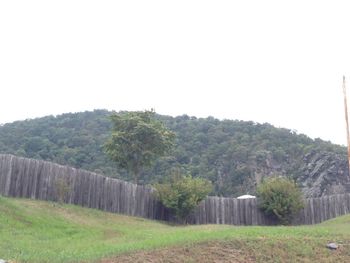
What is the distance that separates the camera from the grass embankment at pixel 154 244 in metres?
14.9

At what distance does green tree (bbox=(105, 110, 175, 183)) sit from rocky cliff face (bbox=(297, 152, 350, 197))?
17457mm

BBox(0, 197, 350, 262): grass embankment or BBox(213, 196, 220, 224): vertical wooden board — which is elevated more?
BBox(213, 196, 220, 224): vertical wooden board

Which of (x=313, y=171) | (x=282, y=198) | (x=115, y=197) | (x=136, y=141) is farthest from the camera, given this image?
(x=313, y=171)

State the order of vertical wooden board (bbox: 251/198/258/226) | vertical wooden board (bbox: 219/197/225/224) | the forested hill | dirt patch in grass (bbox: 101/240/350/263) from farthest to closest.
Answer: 1. the forested hill
2. vertical wooden board (bbox: 251/198/258/226)
3. vertical wooden board (bbox: 219/197/225/224)
4. dirt patch in grass (bbox: 101/240/350/263)

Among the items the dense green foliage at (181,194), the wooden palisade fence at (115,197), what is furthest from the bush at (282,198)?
the dense green foliage at (181,194)

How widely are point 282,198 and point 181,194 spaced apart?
5.69 meters

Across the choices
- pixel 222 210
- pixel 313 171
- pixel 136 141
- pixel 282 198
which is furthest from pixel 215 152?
pixel 282 198

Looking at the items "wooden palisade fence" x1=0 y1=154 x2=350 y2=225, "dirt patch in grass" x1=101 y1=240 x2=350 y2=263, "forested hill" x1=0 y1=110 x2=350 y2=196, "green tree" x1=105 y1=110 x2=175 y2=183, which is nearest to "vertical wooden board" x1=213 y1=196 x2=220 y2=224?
"wooden palisade fence" x1=0 y1=154 x2=350 y2=225

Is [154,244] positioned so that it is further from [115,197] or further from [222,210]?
[222,210]

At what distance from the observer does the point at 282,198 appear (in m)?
32.8

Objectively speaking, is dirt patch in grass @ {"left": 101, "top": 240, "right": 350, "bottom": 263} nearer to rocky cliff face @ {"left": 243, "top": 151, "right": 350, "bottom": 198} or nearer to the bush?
the bush

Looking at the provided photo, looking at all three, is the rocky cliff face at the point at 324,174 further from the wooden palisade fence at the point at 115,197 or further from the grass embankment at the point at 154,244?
the grass embankment at the point at 154,244

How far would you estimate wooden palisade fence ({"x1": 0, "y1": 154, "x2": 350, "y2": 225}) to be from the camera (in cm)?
2645

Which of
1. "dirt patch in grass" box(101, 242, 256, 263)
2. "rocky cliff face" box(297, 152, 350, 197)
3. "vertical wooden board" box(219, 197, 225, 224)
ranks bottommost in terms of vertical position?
"dirt patch in grass" box(101, 242, 256, 263)
